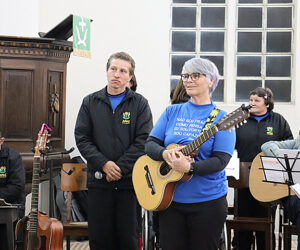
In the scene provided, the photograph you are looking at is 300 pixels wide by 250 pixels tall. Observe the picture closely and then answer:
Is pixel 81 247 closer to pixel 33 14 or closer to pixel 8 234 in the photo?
pixel 8 234

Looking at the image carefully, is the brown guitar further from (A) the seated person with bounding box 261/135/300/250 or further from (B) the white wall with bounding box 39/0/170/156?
(B) the white wall with bounding box 39/0/170/156

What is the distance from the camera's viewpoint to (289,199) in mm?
4676

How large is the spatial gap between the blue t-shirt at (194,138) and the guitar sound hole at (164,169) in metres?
0.14

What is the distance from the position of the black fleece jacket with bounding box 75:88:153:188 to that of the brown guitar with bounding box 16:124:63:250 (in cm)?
54

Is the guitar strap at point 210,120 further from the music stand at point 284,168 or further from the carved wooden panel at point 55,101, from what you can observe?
the carved wooden panel at point 55,101

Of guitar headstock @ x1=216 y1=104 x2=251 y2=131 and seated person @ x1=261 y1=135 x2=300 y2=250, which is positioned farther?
seated person @ x1=261 y1=135 x2=300 y2=250

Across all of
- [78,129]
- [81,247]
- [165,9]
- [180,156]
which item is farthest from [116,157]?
[165,9]

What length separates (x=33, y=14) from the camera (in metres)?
7.70

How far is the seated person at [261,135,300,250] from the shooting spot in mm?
4707

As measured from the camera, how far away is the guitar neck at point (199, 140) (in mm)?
3279

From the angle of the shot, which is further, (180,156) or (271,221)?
(271,221)

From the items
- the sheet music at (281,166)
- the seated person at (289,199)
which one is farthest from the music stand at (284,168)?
the seated person at (289,199)

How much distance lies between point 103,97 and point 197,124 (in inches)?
42.2

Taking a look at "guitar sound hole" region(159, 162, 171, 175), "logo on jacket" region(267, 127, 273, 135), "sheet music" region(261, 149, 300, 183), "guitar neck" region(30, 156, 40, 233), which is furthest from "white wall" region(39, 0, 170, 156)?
"guitar sound hole" region(159, 162, 171, 175)
